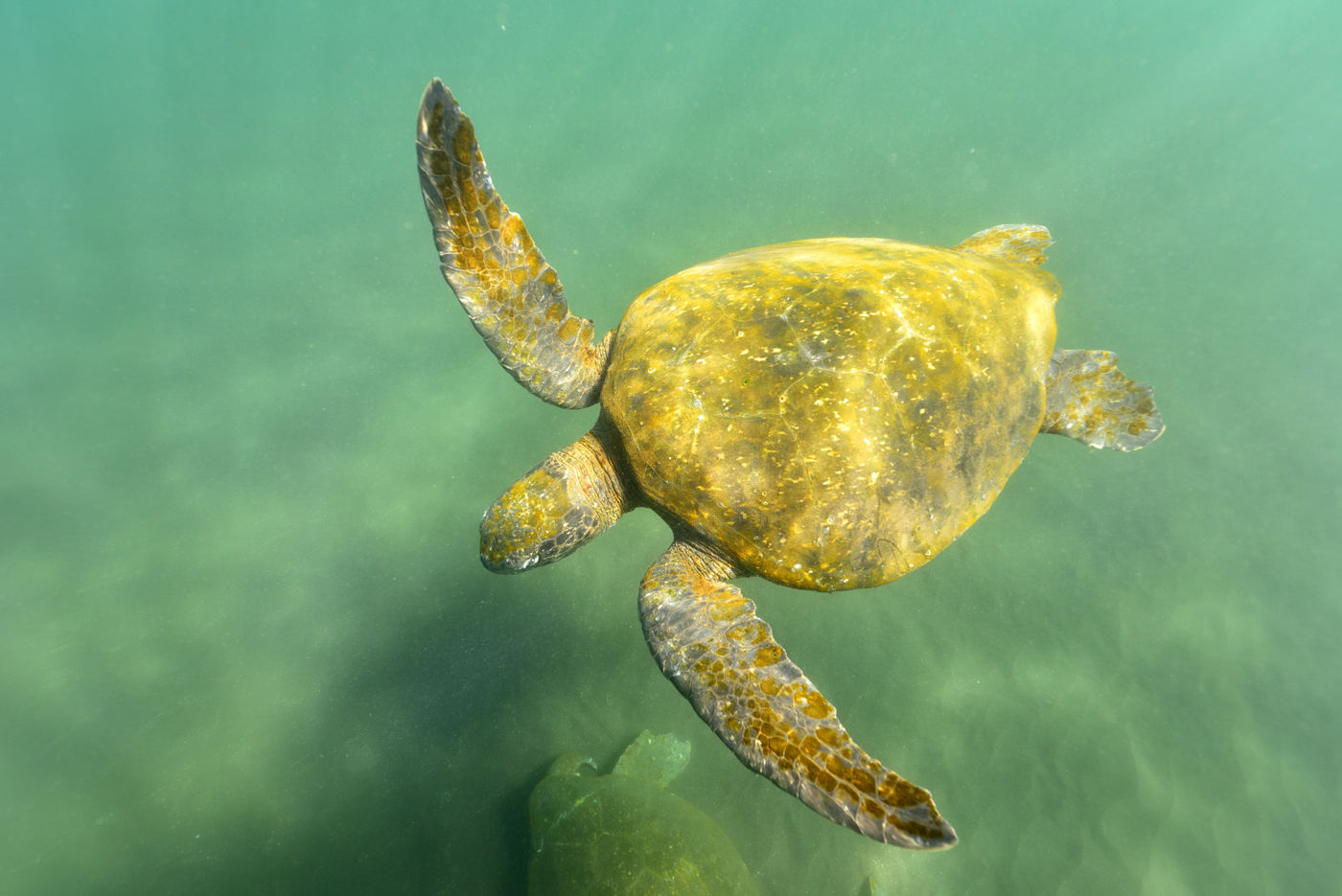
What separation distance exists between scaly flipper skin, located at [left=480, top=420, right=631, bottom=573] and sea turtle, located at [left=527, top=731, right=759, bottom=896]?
1655 millimetres

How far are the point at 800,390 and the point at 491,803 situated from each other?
143 inches

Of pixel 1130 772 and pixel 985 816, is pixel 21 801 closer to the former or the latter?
pixel 985 816

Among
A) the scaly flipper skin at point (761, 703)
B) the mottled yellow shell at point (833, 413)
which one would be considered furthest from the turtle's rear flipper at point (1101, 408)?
the scaly flipper skin at point (761, 703)

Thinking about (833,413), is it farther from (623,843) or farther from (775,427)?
(623,843)

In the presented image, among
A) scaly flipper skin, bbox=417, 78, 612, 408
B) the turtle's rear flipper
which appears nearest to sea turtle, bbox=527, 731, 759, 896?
scaly flipper skin, bbox=417, 78, 612, 408

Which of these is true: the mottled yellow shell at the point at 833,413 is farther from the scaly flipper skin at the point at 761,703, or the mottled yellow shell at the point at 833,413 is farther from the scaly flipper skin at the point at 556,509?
Answer: the scaly flipper skin at the point at 556,509

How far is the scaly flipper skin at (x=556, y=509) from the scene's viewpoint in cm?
215

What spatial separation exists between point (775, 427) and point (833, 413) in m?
0.22

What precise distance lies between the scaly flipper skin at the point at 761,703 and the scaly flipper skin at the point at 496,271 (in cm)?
111

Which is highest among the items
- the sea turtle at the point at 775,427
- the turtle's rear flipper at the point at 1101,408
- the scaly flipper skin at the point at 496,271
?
the scaly flipper skin at the point at 496,271

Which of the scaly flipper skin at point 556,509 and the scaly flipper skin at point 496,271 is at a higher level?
the scaly flipper skin at point 496,271

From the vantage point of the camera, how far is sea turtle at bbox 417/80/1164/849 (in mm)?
1733

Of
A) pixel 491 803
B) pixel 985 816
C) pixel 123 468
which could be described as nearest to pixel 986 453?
pixel 985 816

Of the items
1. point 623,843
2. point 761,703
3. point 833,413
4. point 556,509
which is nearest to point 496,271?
point 556,509
